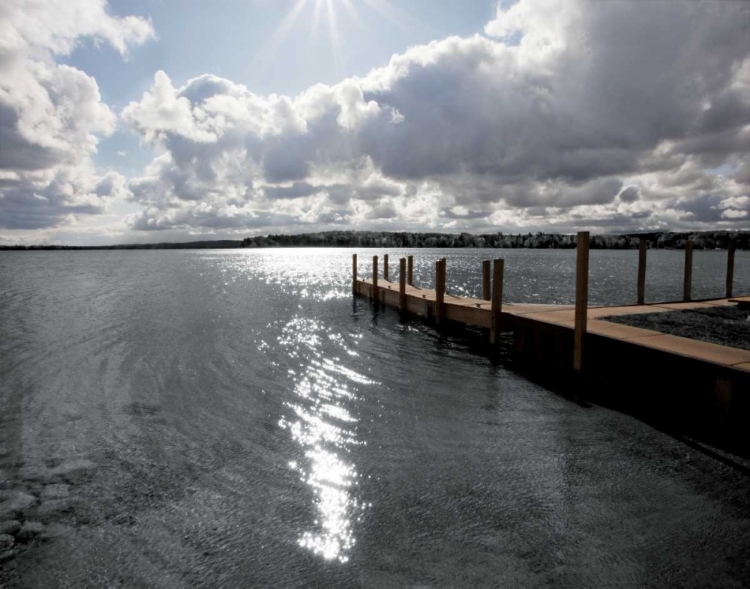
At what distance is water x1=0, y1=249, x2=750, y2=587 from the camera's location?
4594 mm

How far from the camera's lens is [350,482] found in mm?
6312

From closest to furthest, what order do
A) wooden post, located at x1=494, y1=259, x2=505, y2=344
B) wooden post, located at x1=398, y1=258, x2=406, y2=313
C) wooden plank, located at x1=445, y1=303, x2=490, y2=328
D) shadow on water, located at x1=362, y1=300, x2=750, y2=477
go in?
shadow on water, located at x1=362, y1=300, x2=750, y2=477, wooden post, located at x1=494, y1=259, x2=505, y2=344, wooden plank, located at x1=445, y1=303, x2=490, y2=328, wooden post, located at x1=398, y1=258, x2=406, y2=313

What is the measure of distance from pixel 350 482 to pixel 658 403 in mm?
6175

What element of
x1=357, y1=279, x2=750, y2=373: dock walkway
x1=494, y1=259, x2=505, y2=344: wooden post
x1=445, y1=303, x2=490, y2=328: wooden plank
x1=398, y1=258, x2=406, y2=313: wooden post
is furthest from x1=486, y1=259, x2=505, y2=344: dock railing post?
x1=398, y1=258, x2=406, y2=313: wooden post

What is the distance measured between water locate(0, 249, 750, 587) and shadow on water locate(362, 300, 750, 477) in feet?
0.95

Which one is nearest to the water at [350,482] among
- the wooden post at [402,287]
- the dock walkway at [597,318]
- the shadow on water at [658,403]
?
the shadow on water at [658,403]

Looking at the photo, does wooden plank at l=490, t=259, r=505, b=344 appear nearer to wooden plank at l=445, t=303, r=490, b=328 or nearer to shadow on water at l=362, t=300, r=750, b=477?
wooden plank at l=445, t=303, r=490, b=328

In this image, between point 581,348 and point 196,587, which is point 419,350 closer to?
point 581,348

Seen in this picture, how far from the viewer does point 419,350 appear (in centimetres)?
1477

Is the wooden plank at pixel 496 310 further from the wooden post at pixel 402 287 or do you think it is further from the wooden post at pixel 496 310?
the wooden post at pixel 402 287

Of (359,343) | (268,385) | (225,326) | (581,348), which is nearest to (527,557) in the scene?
(581,348)

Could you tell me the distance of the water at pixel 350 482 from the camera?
4.59 meters

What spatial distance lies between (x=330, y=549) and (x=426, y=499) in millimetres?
1476

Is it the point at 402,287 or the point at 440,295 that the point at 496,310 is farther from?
the point at 402,287
